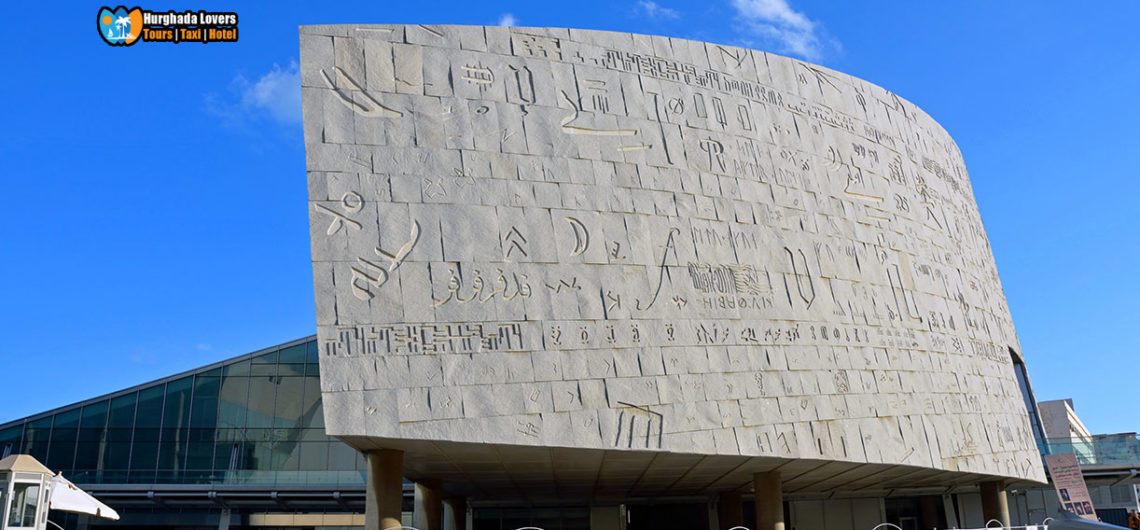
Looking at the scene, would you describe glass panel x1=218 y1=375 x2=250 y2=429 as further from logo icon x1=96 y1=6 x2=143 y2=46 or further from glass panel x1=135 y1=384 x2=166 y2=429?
logo icon x1=96 y1=6 x2=143 y2=46

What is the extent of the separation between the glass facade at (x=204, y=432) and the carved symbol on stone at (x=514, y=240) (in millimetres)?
11427

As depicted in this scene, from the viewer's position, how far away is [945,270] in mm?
20578

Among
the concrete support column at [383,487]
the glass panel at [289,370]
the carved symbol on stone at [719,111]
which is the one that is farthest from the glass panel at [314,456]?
the carved symbol on stone at [719,111]

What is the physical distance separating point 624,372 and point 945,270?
964 centimetres

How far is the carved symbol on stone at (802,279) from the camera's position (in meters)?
17.2

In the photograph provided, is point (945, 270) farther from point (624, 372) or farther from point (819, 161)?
point (624, 372)

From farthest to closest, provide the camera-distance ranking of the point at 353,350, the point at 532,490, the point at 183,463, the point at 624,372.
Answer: the point at 183,463, the point at 532,490, the point at 624,372, the point at 353,350

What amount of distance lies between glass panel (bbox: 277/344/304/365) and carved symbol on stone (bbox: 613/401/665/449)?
13.7 m

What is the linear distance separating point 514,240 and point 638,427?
3.61 meters

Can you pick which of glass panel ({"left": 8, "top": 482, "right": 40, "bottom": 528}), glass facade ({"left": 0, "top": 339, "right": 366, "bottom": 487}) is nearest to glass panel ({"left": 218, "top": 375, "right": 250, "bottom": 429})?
glass facade ({"left": 0, "top": 339, "right": 366, "bottom": 487})

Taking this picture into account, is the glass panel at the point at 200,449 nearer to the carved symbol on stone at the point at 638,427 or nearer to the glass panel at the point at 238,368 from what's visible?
the glass panel at the point at 238,368

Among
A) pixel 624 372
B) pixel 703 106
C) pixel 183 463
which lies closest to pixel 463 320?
pixel 624 372

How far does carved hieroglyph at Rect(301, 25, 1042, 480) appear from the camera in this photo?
1407cm

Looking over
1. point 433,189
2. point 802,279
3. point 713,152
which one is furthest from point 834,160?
Answer: point 433,189
